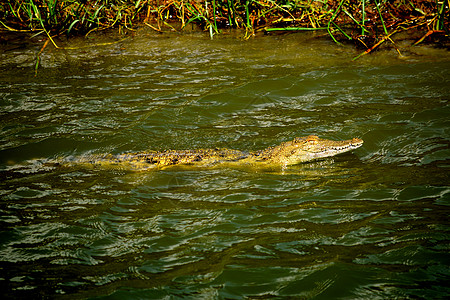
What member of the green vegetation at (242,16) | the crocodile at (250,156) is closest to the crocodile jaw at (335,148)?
the crocodile at (250,156)

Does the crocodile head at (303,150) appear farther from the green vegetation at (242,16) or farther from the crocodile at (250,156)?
the green vegetation at (242,16)

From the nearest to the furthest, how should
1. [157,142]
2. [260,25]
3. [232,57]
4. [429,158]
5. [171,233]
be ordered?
[171,233] → [429,158] → [157,142] → [232,57] → [260,25]

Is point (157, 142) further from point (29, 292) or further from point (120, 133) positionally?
point (29, 292)

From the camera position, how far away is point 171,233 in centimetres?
387

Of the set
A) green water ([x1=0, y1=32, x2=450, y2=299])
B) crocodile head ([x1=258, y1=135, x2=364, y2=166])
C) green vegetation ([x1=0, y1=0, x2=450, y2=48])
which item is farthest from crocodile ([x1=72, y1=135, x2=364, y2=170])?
green vegetation ([x1=0, y1=0, x2=450, y2=48])

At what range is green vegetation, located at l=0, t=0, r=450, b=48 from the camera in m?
8.58

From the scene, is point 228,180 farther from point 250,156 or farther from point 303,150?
point 303,150

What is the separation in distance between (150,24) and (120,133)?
5.23 metres

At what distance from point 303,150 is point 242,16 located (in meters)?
5.76

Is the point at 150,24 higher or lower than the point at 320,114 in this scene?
higher

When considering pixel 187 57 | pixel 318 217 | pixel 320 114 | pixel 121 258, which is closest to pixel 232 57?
pixel 187 57

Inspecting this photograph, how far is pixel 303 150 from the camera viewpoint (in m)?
5.43

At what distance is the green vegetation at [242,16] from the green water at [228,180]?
0.59m

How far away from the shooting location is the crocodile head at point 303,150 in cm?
535
